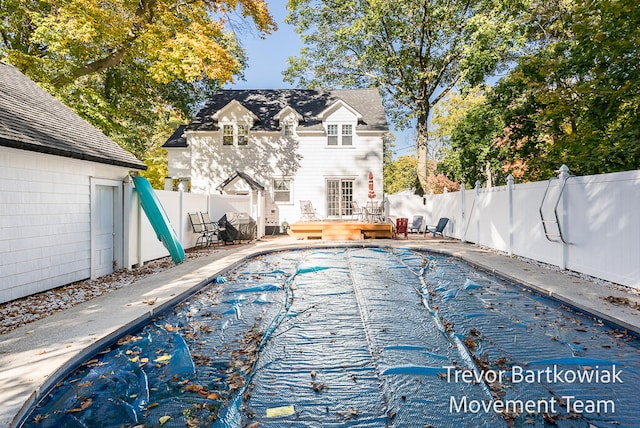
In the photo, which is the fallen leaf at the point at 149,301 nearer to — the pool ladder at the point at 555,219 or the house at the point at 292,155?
the pool ladder at the point at 555,219

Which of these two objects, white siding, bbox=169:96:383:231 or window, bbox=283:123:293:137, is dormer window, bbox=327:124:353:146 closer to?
white siding, bbox=169:96:383:231

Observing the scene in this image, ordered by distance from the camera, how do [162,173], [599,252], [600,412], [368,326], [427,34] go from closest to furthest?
[600,412], [368,326], [599,252], [427,34], [162,173]

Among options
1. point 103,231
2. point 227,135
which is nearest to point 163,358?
point 103,231

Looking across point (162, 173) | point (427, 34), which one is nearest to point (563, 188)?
point (427, 34)

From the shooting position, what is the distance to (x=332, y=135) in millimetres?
18922

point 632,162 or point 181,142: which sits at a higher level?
point 181,142

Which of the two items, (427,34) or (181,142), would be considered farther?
(427,34)

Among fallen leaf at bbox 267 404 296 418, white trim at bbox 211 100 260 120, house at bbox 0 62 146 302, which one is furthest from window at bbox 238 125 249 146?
fallen leaf at bbox 267 404 296 418

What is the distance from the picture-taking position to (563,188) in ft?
24.9

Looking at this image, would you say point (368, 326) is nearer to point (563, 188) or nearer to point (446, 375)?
point (446, 375)

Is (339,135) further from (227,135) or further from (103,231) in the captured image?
(103,231)

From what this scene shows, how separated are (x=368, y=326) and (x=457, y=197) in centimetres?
1106

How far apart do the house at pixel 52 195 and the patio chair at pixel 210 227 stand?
3959 millimetres

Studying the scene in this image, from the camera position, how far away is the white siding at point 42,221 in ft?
18.8
